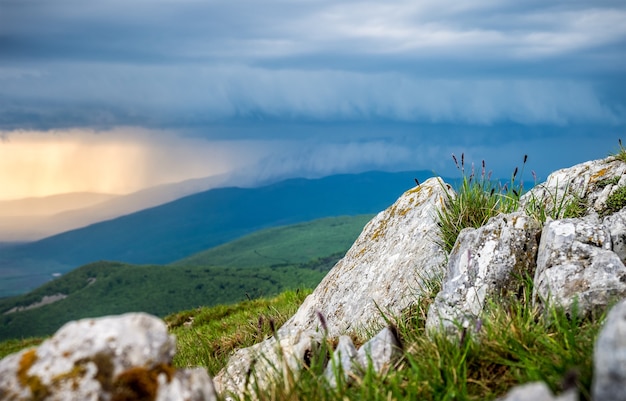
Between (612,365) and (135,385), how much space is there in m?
4.18

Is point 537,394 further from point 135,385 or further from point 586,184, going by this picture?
point 586,184

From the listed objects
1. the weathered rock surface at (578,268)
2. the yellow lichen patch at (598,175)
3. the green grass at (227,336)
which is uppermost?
the yellow lichen patch at (598,175)

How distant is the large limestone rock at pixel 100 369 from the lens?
5.76 m

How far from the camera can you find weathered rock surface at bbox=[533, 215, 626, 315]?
9094 mm

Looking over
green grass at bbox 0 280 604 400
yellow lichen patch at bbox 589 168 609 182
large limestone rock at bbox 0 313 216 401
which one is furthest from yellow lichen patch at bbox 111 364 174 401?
yellow lichen patch at bbox 589 168 609 182

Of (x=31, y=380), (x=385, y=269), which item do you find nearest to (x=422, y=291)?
(x=385, y=269)

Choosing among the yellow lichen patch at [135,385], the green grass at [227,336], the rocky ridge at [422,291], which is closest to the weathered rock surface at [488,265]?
the rocky ridge at [422,291]

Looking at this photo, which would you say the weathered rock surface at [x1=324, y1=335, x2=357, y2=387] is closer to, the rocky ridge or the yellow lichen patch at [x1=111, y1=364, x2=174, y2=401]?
the rocky ridge

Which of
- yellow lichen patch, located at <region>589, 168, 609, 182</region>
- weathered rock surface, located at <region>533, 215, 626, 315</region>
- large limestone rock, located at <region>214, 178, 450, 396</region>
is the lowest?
large limestone rock, located at <region>214, 178, 450, 396</region>

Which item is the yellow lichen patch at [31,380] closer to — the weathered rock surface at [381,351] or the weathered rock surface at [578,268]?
the weathered rock surface at [381,351]

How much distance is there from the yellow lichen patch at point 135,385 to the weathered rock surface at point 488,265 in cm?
560

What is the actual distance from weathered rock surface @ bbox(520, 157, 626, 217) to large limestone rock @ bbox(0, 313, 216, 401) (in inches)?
379

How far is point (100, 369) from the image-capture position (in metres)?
5.86

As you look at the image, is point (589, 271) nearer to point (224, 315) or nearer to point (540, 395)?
point (540, 395)
